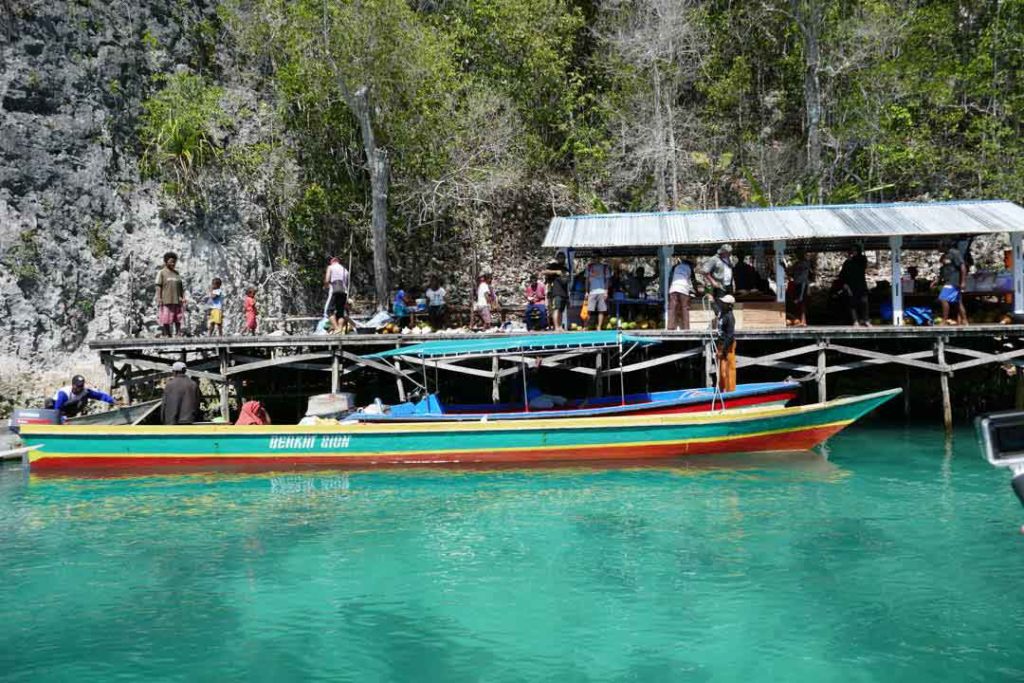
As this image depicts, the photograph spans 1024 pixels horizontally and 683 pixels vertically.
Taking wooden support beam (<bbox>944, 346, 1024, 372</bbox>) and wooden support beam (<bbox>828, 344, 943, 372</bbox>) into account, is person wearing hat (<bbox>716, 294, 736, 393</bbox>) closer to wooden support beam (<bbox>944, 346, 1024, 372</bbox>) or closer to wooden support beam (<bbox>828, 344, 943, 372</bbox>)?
wooden support beam (<bbox>828, 344, 943, 372</bbox>)

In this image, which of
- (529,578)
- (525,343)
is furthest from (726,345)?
(529,578)

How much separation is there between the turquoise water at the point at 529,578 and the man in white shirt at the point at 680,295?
378cm

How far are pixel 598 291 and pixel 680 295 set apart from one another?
1588 mm

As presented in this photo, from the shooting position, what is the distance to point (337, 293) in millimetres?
19391

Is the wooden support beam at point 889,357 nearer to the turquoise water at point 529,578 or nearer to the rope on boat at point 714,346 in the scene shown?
the rope on boat at point 714,346

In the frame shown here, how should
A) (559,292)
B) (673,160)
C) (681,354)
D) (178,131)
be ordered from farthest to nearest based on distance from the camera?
(673,160) → (178,131) → (559,292) → (681,354)

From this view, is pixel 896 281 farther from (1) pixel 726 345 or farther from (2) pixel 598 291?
(2) pixel 598 291

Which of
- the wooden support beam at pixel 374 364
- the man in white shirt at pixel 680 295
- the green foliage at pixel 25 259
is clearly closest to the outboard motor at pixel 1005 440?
the man in white shirt at pixel 680 295

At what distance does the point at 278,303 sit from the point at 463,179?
20.5ft

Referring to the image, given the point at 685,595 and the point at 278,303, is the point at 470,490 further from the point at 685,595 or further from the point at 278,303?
the point at 278,303

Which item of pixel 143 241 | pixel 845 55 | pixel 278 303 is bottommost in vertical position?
pixel 278 303

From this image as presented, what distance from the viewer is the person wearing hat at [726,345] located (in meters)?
15.1

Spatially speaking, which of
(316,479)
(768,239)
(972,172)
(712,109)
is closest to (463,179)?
(712,109)

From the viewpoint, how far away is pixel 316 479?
47.5ft
